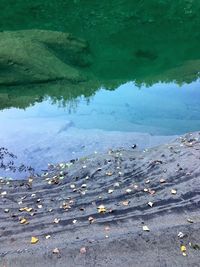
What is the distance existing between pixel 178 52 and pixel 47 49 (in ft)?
19.6

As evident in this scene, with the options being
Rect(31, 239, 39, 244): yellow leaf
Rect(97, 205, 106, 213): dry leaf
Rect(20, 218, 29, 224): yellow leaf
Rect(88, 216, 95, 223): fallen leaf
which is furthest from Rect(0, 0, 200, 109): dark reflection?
Rect(31, 239, 39, 244): yellow leaf

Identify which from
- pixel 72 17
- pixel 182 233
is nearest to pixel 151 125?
pixel 182 233

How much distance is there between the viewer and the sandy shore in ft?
25.5

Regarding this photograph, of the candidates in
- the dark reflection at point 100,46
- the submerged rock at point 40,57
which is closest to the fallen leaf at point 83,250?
the dark reflection at point 100,46

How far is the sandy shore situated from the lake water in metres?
1.47

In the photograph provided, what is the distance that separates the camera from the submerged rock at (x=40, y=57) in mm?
17094

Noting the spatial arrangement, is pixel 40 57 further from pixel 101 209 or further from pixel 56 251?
pixel 56 251

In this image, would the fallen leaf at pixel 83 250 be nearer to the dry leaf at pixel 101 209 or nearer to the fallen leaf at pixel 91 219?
the fallen leaf at pixel 91 219

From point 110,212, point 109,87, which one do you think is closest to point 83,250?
point 110,212

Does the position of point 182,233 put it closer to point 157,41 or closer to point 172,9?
point 157,41

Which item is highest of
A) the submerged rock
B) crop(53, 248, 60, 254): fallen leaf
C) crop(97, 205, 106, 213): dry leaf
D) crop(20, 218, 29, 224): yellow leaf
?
the submerged rock

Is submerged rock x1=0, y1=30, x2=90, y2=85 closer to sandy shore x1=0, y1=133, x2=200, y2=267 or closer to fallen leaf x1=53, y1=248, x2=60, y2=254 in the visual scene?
→ sandy shore x1=0, y1=133, x2=200, y2=267

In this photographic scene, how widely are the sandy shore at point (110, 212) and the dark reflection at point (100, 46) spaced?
18.0 ft

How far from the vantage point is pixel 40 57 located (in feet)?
59.5
